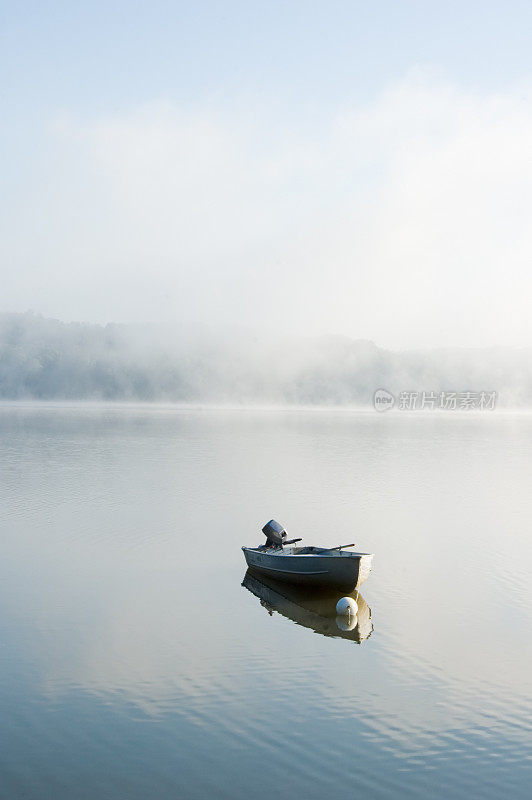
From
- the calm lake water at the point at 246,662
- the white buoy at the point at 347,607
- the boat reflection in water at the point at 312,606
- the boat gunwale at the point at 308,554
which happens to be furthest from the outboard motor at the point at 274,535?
the white buoy at the point at 347,607

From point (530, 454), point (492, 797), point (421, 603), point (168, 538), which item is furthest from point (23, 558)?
point (530, 454)

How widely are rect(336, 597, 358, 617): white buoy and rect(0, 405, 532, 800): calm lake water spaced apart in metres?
0.86

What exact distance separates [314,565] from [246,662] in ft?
29.8

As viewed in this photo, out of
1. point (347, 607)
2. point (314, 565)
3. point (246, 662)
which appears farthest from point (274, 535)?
point (246, 662)

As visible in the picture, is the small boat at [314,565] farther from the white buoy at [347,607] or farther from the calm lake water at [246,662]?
the white buoy at [347,607]

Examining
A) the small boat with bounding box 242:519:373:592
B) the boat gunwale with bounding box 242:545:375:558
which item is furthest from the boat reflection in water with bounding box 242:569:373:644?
the boat gunwale with bounding box 242:545:375:558

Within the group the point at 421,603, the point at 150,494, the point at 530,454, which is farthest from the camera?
the point at 530,454

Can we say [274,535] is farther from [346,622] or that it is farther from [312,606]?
[346,622]

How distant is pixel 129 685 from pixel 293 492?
45802 millimetres

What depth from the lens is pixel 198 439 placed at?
13762 centimetres

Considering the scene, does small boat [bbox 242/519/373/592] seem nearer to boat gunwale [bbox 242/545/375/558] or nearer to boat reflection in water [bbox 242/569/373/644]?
boat gunwale [bbox 242/545/375/558]

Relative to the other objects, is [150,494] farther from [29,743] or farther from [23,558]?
[29,743]

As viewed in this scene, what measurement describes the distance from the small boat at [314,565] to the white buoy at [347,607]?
2.39 m

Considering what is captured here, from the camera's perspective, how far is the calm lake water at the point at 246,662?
16516 mm
